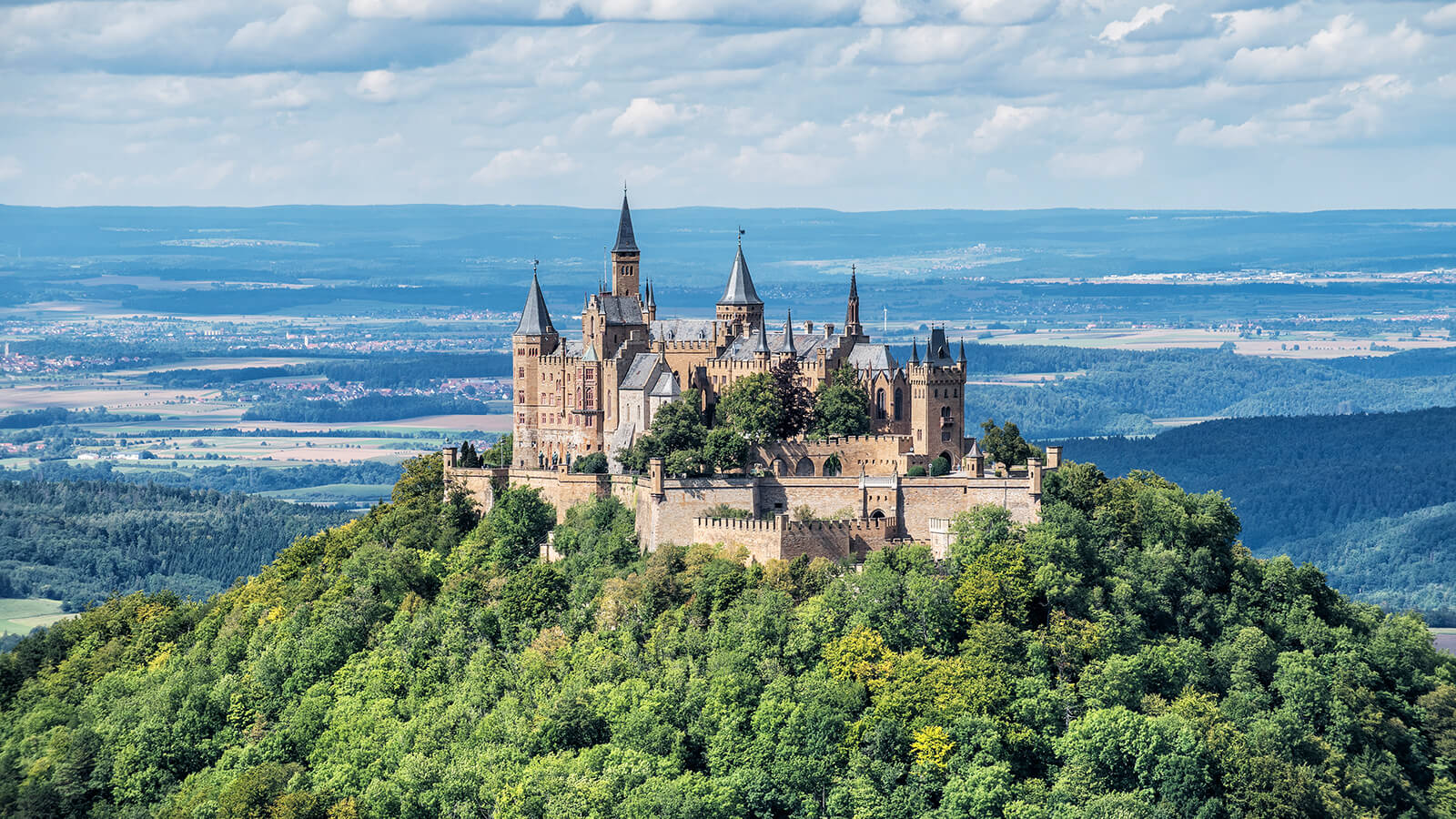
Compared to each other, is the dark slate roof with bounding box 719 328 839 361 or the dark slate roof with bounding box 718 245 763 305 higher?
the dark slate roof with bounding box 718 245 763 305

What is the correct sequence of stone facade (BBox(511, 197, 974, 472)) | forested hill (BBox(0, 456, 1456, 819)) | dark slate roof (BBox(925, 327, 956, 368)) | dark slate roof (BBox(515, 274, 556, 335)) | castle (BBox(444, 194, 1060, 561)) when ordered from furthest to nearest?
dark slate roof (BBox(515, 274, 556, 335)) → stone facade (BBox(511, 197, 974, 472)) → dark slate roof (BBox(925, 327, 956, 368)) → castle (BBox(444, 194, 1060, 561)) → forested hill (BBox(0, 456, 1456, 819))

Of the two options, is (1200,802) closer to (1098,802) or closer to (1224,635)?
(1098,802)

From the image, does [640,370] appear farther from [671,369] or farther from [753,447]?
[753,447]

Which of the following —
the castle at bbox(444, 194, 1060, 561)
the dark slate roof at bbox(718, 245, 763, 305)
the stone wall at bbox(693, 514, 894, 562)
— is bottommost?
the stone wall at bbox(693, 514, 894, 562)

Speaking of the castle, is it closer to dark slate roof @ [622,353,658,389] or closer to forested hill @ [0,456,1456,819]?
dark slate roof @ [622,353,658,389]

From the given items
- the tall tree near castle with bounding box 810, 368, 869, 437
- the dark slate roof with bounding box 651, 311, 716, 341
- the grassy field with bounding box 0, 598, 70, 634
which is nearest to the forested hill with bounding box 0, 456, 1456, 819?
the tall tree near castle with bounding box 810, 368, 869, 437

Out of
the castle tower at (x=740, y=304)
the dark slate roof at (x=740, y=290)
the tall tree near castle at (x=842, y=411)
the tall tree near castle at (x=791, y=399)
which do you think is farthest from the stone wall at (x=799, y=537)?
the dark slate roof at (x=740, y=290)

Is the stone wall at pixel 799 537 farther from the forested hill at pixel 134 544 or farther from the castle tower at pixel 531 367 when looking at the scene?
the forested hill at pixel 134 544
